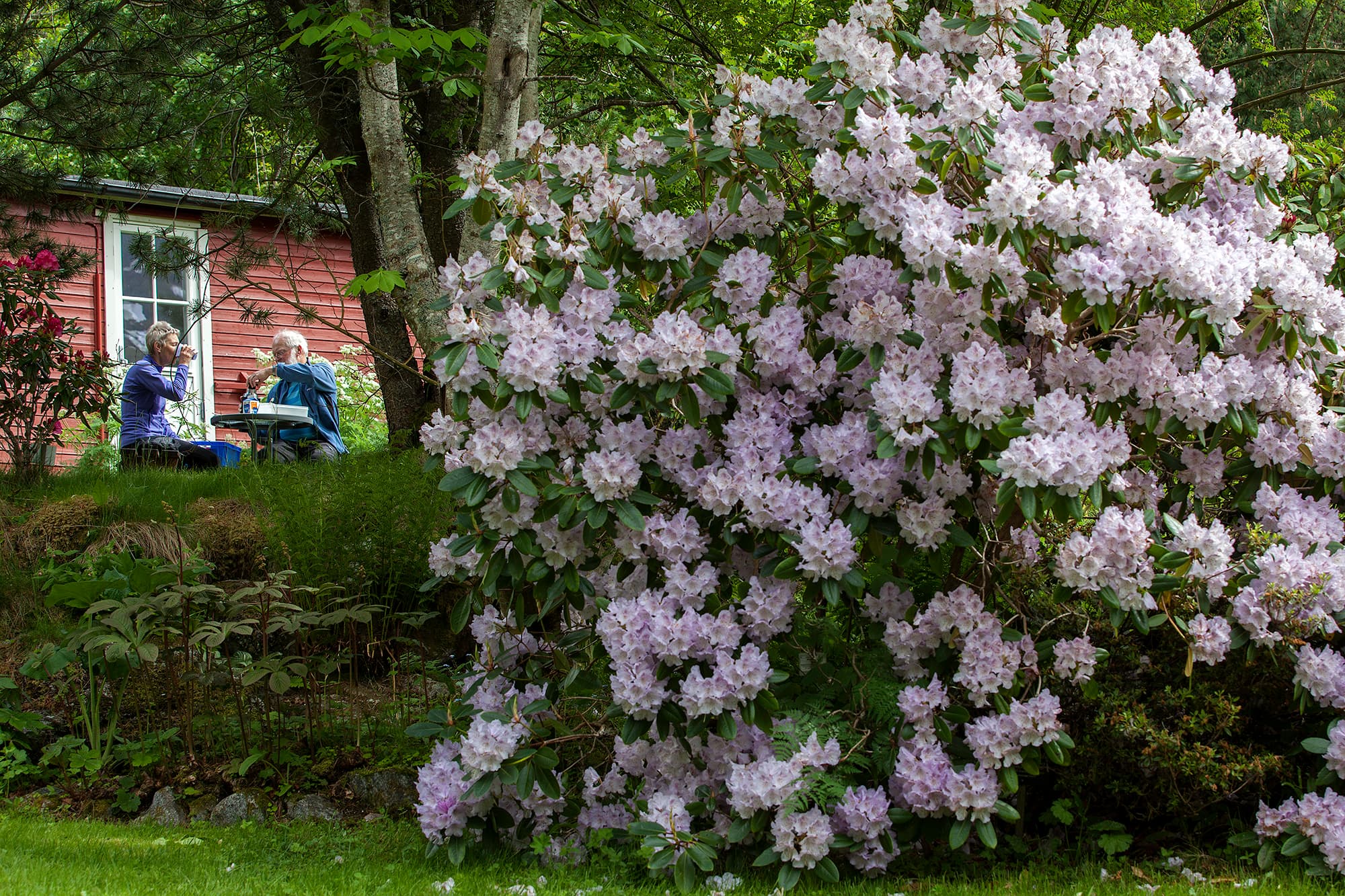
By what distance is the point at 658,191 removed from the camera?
3.75 meters

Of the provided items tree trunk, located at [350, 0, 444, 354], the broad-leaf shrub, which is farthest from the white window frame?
tree trunk, located at [350, 0, 444, 354]

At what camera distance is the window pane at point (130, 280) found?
12.1m

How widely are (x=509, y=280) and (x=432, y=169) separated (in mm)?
4147

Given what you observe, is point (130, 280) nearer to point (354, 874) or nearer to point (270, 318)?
point (270, 318)

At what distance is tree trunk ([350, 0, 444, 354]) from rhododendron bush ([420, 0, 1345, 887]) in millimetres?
1504

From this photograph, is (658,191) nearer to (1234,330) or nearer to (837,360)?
(837,360)

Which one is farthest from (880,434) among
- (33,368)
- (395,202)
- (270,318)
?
(270,318)

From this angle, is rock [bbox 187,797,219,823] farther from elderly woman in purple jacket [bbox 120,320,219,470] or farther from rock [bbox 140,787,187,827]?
elderly woman in purple jacket [bbox 120,320,219,470]

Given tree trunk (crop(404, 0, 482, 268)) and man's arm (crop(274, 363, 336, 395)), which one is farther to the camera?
man's arm (crop(274, 363, 336, 395))

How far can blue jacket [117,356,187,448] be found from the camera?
326 inches

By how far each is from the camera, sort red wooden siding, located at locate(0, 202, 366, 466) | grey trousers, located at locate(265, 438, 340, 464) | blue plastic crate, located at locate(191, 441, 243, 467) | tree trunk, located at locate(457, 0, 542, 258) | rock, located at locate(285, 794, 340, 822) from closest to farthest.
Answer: rock, located at locate(285, 794, 340, 822) → tree trunk, located at locate(457, 0, 542, 258) → grey trousers, located at locate(265, 438, 340, 464) → blue plastic crate, located at locate(191, 441, 243, 467) → red wooden siding, located at locate(0, 202, 366, 466)

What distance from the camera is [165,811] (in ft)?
12.5

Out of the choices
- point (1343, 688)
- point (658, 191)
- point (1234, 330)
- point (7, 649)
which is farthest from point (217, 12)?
point (1343, 688)

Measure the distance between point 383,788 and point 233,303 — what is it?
10.1 metres
